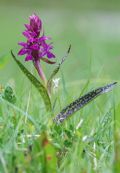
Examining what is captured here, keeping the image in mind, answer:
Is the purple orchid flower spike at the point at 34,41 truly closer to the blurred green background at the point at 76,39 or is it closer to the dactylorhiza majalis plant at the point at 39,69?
the dactylorhiza majalis plant at the point at 39,69

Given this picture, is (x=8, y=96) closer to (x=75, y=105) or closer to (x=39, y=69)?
(x=39, y=69)

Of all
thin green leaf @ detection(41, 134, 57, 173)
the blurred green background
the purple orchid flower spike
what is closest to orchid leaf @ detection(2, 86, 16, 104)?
the purple orchid flower spike

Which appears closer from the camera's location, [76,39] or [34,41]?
[34,41]

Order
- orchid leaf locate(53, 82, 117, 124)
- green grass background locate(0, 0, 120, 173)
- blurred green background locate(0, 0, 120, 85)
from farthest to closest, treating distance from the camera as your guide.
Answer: blurred green background locate(0, 0, 120, 85), orchid leaf locate(53, 82, 117, 124), green grass background locate(0, 0, 120, 173)

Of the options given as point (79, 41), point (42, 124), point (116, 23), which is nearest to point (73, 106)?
point (42, 124)

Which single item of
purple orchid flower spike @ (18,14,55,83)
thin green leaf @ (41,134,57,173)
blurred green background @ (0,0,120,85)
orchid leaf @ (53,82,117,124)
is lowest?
thin green leaf @ (41,134,57,173)

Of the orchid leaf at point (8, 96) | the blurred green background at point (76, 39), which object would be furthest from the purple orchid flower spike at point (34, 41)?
the blurred green background at point (76, 39)

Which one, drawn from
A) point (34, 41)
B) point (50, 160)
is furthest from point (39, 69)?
point (50, 160)

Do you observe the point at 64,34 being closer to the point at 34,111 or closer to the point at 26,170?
the point at 34,111

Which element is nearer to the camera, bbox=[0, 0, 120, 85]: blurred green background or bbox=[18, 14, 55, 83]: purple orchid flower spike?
bbox=[18, 14, 55, 83]: purple orchid flower spike

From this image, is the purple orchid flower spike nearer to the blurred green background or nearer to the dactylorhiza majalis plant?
the dactylorhiza majalis plant

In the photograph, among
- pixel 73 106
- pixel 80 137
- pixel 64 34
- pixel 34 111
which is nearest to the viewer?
pixel 80 137
